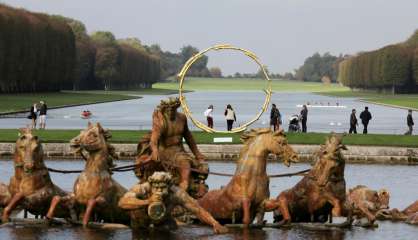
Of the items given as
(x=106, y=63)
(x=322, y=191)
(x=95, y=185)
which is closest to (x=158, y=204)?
(x=95, y=185)

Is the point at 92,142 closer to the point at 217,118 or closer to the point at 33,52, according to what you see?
the point at 217,118

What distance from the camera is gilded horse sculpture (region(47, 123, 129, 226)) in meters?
16.3

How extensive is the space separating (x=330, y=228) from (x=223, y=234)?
79.6 inches

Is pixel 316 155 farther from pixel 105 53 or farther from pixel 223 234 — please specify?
pixel 105 53

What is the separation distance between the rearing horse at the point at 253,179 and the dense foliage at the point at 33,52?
292 ft

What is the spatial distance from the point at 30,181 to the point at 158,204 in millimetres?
2371

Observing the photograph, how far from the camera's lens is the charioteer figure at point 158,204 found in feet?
49.7

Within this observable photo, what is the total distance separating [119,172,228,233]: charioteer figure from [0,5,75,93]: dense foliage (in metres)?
89.8

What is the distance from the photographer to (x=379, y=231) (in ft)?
57.0

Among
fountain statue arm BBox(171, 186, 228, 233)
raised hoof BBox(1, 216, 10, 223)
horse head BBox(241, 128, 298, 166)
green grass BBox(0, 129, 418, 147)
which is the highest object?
horse head BBox(241, 128, 298, 166)

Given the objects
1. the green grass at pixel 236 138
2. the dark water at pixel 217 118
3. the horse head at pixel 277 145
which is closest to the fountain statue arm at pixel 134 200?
the horse head at pixel 277 145

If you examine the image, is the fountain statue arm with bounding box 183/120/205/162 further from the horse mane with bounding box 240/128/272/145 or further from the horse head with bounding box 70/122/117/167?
the horse head with bounding box 70/122/117/167

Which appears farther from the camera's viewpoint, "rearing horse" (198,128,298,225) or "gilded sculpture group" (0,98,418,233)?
"rearing horse" (198,128,298,225)

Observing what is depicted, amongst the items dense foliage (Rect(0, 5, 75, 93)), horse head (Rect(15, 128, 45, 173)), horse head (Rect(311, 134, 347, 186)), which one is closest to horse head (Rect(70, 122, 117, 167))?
horse head (Rect(15, 128, 45, 173))
